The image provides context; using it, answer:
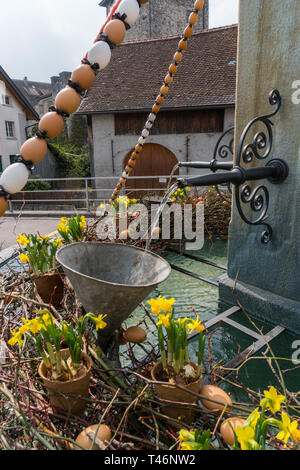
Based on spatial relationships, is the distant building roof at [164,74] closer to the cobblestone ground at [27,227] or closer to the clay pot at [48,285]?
the cobblestone ground at [27,227]

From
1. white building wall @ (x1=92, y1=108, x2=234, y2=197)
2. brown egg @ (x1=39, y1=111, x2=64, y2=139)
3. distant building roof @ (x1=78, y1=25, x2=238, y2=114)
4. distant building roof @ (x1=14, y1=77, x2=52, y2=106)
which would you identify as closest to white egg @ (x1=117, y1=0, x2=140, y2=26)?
brown egg @ (x1=39, y1=111, x2=64, y2=139)

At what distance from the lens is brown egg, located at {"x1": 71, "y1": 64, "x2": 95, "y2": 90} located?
45.7 inches

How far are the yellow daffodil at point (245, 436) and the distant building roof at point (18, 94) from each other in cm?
1912

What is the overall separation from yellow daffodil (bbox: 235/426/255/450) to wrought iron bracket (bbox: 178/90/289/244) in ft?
3.93

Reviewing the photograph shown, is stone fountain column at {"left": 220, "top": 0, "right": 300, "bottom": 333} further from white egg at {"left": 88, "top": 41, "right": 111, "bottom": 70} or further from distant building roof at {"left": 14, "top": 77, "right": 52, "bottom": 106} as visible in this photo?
distant building roof at {"left": 14, "top": 77, "right": 52, "bottom": 106}

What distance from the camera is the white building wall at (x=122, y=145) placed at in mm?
12023

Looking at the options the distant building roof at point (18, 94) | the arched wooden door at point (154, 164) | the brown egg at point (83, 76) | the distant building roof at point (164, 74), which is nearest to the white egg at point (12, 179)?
the brown egg at point (83, 76)

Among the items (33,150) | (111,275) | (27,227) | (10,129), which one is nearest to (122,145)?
(27,227)

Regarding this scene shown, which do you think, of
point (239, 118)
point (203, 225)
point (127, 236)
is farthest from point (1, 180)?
point (203, 225)

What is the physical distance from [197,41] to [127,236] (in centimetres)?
1256

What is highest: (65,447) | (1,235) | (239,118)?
(239,118)

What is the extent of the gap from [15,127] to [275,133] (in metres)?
20.0
